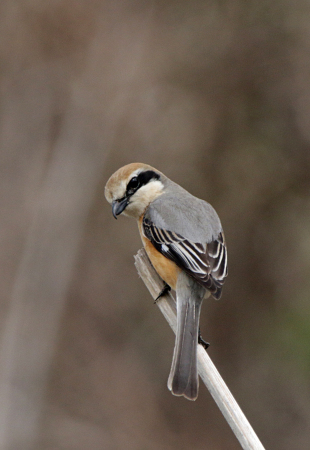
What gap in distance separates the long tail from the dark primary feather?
12 cm

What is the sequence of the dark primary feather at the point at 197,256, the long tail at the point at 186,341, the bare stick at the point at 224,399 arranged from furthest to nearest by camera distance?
the dark primary feather at the point at 197,256, the long tail at the point at 186,341, the bare stick at the point at 224,399

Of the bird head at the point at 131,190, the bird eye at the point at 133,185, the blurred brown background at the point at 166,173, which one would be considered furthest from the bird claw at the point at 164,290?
the blurred brown background at the point at 166,173

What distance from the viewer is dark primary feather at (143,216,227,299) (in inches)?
130

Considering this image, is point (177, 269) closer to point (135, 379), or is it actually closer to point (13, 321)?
point (13, 321)

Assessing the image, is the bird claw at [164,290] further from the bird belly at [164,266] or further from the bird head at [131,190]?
the bird head at [131,190]

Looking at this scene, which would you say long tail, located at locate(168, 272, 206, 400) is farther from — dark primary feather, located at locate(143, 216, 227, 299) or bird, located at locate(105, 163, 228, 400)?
dark primary feather, located at locate(143, 216, 227, 299)

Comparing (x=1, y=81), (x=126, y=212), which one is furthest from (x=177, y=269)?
(x=1, y=81)

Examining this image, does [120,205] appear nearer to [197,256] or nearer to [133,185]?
[133,185]

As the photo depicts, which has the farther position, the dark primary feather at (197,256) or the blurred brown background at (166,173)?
the blurred brown background at (166,173)

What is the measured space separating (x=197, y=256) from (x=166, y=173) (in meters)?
3.50

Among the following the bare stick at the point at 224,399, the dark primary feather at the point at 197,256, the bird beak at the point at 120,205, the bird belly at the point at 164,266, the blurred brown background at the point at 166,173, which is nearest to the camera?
the bare stick at the point at 224,399

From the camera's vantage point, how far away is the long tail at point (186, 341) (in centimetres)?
278

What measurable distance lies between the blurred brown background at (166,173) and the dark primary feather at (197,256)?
284 cm

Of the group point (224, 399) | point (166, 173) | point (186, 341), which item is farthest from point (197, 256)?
point (166, 173)
